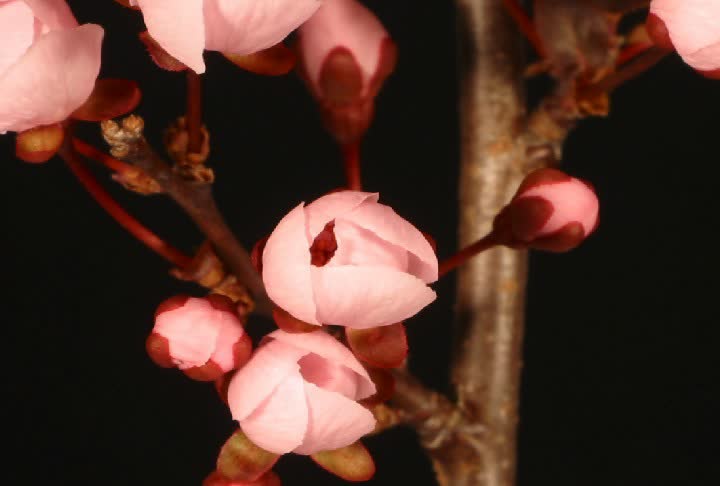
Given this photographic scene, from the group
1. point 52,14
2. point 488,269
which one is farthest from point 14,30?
point 488,269

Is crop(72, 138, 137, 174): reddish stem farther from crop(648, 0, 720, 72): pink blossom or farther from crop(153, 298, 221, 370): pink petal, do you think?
crop(648, 0, 720, 72): pink blossom

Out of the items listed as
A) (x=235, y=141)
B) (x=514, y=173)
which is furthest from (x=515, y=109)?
(x=235, y=141)

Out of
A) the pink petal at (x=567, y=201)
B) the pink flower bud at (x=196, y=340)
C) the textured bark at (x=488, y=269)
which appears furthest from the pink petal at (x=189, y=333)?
the textured bark at (x=488, y=269)

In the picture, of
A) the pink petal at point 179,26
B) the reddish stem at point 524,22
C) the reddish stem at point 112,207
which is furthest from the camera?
the reddish stem at point 524,22

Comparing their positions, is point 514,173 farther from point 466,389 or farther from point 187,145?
point 187,145

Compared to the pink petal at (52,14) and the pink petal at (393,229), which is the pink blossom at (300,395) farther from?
the pink petal at (52,14)

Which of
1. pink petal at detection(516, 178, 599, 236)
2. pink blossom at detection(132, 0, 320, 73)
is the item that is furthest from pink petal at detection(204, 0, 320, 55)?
pink petal at detection(516, 178, 599, 236)

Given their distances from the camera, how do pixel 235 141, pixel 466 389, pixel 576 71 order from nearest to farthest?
pixel 576 71
pixel 466 389
pixel 235 141

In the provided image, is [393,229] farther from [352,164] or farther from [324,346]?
[352,164]

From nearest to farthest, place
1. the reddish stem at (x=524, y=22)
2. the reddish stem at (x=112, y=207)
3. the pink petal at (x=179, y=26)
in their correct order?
the pink petal at (x=179, y=26) < the reddish stem at (x=112, y=207) < the reddish stem at (x=524, y=22)
